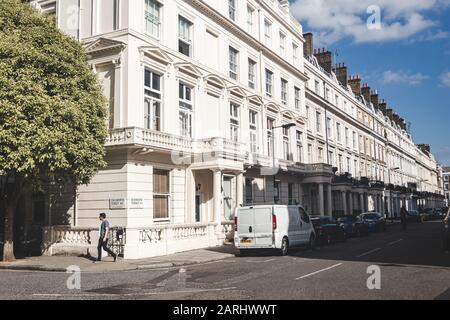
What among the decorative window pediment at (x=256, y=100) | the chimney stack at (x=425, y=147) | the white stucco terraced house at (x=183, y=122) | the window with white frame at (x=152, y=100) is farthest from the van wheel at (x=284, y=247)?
the chimney stack at (x=425, y=147)

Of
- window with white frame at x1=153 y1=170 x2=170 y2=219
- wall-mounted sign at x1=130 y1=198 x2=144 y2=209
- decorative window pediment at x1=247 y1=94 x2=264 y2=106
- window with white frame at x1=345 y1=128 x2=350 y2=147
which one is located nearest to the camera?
wall-mounted sign at x1=130 y1=198 x2=144 y2=209

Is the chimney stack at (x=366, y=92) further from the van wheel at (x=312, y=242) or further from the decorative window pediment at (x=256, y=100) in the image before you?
the van wheel at (x=312, y=242)

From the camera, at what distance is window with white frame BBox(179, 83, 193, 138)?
23.6m

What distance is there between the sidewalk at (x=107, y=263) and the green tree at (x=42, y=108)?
1.50m

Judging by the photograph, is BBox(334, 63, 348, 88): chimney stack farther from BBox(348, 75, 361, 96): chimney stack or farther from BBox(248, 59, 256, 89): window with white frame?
BBox(248, 59, 256, 89): window with white frame

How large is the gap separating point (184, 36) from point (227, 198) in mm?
9440

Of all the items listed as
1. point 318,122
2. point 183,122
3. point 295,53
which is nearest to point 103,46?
point 183,122

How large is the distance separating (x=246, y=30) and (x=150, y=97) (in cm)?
1216

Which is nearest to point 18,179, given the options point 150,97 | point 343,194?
point 150,97

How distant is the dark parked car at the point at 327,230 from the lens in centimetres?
2255

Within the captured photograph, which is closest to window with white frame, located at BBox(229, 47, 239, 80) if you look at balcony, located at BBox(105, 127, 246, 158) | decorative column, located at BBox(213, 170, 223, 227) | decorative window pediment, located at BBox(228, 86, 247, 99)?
decorative window pediment, located at BBox(228, 86, 247, 99)

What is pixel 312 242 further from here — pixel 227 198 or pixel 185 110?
pixel 185 110

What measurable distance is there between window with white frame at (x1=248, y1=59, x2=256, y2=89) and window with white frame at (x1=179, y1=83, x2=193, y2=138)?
787 centimetres
